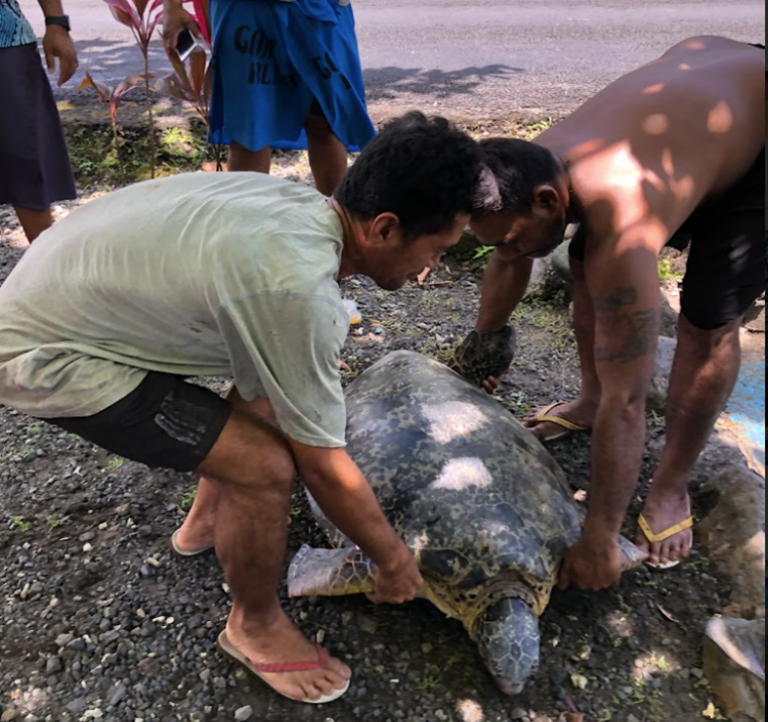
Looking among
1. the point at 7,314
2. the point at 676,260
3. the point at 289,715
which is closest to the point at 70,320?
the point at 7,314

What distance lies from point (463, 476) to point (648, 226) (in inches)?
32.6

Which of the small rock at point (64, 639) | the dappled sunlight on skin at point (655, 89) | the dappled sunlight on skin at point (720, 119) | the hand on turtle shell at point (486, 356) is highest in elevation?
the dappled sunlight on skin at point (655, 89)

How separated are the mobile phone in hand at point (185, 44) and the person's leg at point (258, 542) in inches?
106

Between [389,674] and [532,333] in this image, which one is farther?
[532,333]

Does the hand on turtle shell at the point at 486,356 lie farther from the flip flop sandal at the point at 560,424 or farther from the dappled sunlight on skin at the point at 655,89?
the dappled sunlight on skin at the point at 655,89

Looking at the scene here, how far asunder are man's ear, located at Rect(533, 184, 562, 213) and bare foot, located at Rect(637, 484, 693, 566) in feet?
3.26

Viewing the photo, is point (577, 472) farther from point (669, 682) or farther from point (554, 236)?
point (554, 236)

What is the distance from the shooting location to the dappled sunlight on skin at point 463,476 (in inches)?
81.7

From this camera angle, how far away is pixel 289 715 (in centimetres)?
179

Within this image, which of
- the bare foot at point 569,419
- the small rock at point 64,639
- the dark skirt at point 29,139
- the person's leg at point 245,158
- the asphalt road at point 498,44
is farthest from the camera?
the asphalt road at point 498,44

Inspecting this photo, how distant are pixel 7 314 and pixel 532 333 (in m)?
2.26

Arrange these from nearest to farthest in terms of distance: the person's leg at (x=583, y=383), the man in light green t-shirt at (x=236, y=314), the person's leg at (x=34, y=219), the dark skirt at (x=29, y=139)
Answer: the man in light green t-shirt at (x=236, y=314), the person's leg at (x=583, y=383), the dark skirt at (x=29, y=139), the person's leg at (x=34, y=219)

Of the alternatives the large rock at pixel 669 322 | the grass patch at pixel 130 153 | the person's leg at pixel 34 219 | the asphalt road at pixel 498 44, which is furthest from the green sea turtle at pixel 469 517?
the asphalt road at pixel 498 44

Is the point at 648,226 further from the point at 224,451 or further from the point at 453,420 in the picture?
the point at 224,451
